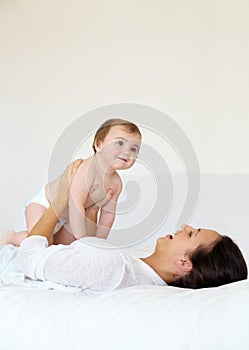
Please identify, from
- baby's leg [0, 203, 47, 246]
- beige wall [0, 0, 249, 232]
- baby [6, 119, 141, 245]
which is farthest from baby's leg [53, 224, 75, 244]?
beige wall [0, 0, 249, 232]

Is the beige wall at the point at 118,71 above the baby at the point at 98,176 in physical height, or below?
above

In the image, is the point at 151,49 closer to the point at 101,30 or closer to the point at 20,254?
the point at 101,30

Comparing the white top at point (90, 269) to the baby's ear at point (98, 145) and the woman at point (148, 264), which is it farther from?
the baby's ear at point (98, 145)

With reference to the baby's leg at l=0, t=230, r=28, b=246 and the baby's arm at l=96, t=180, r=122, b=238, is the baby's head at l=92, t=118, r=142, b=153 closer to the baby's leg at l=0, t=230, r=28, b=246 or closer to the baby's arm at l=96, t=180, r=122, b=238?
the baby's arm at l=96, t=180, r=122, b=238

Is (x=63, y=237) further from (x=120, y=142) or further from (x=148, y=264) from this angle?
(x=148, y=264)

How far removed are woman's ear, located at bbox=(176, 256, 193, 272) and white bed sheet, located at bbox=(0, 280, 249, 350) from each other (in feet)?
0.72

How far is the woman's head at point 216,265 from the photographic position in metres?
1.12

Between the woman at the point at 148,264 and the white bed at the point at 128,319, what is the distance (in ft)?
0.30

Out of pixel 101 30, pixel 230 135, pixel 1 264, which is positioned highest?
pixel 101 30

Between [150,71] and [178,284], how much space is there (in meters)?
1.34

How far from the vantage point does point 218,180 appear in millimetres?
2104

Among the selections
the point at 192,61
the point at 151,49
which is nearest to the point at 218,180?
the point at 192,61

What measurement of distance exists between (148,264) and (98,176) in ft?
1.42

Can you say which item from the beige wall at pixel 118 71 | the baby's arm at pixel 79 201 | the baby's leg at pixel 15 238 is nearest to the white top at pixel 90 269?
the baby's arm at pixel 79 201
